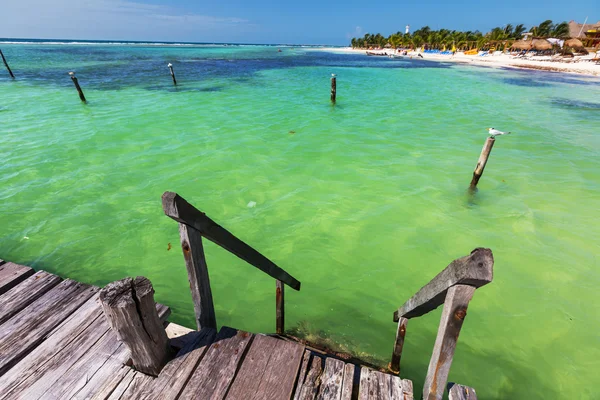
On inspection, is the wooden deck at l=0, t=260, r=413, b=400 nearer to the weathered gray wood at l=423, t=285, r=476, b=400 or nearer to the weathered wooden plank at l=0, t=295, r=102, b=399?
the weathered wooden plank at l=0, t=295, r=102, b=399

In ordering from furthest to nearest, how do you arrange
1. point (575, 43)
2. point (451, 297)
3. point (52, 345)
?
point (575, 43) → point (52, 345) → point (451, 297)

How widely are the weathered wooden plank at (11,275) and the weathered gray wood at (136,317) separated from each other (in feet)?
9.42

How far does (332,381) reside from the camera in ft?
8.20

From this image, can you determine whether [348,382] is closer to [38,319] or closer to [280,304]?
[280,304]

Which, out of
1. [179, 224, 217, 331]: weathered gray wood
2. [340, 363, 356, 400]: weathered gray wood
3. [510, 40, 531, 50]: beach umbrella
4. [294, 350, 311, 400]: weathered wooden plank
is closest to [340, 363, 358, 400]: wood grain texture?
[340, 363, 356, 400]: weathered gray wood

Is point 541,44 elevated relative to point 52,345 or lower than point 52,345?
elevated

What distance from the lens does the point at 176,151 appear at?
1131 cm

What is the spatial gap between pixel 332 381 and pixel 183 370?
135 cm

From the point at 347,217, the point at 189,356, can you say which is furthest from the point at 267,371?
the point at 347,217

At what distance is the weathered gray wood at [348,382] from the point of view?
240 cm

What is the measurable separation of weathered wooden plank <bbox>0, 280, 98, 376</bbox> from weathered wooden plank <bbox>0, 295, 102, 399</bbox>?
0.10m

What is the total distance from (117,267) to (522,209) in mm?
10536

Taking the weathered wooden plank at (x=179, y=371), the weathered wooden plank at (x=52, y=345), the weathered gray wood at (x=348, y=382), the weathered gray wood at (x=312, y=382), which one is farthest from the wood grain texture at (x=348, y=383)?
the weathered wooden plank at (x=52, y=345)

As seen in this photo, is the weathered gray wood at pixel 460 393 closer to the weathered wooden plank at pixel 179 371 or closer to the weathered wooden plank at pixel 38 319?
the weathered wooden plank at pixel 179 371
